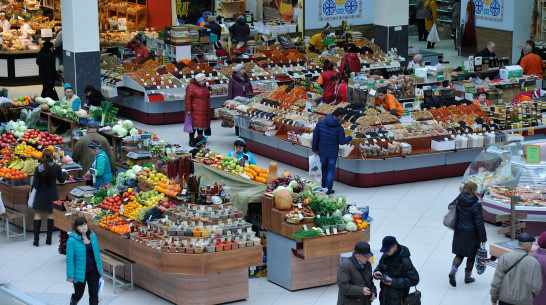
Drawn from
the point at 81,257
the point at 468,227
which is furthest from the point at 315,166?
the point at 81,257

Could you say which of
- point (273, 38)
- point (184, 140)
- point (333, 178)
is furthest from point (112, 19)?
point (333, 178)

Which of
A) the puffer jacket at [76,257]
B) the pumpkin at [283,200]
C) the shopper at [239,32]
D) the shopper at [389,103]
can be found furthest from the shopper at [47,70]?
the puffer jacket at [76,257]

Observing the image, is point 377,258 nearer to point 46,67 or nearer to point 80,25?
point 80,25

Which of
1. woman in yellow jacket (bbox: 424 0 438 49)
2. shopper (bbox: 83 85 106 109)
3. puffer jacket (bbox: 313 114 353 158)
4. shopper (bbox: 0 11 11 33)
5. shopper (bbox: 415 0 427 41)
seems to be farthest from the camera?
shopper (bbox: 415 0 427 41)

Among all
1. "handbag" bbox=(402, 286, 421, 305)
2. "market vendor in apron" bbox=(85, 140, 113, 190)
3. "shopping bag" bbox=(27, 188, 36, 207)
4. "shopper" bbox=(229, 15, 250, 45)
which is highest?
"shopper" bbox=(229, 15, 250, 45)

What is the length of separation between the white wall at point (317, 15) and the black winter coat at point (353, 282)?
63.3 ft

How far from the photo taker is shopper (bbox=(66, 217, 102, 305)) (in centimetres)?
955

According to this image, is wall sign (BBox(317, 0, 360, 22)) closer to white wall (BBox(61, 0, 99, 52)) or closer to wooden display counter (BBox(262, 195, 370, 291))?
white wall (BBox(61, 0, 99, 52))

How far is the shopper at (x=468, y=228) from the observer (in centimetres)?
1060

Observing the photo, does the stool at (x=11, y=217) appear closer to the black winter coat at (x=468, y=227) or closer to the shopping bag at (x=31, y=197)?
the shopping bag at (x=31, y=197)

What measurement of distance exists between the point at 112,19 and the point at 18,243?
1515 centimetres

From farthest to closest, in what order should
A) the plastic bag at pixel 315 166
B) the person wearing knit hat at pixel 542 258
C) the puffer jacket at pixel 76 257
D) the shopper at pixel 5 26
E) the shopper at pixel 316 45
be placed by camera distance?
the shopper at pixel 5 26 → the shopper at pixel 316 45 → the plastic bag at pixel 315 166 → the puffer jacket at pixel 76 257 → the person wearing knit hat at pixel 542 258

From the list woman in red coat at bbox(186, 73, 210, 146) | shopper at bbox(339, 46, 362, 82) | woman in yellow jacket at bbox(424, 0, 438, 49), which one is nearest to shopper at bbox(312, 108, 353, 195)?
woman in red coat at bbox(186, 73, 210, 146)

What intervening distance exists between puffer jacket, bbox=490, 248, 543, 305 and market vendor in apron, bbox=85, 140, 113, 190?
19.9 feet
